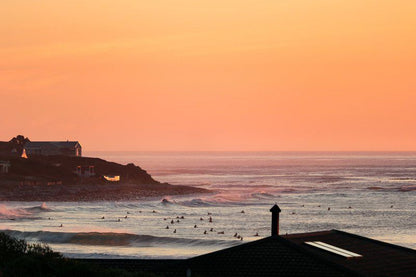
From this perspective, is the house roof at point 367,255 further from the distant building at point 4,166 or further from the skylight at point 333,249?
the distant building at point 4,166

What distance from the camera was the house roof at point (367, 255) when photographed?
32781mm

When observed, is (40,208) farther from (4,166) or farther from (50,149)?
(50,149)

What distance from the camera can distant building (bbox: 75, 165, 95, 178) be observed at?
176m

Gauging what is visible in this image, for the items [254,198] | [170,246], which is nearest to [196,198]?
[254,198]

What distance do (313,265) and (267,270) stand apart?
1777mm

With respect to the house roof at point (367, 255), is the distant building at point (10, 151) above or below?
above

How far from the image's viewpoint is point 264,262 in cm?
3322

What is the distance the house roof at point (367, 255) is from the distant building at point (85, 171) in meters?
141

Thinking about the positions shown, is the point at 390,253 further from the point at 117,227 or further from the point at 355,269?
the point at 117,227

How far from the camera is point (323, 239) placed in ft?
122

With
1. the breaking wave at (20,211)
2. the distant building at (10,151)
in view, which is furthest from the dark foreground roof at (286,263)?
the distant building at (10,151)

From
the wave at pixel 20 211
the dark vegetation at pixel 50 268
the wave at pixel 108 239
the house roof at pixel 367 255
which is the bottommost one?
the wave at pixel 108 239

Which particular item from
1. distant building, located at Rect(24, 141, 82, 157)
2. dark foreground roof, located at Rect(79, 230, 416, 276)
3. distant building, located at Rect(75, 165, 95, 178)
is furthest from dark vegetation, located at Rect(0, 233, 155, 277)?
distant building, located at Rect(24, 141, 82, 157)

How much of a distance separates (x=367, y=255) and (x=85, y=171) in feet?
483
